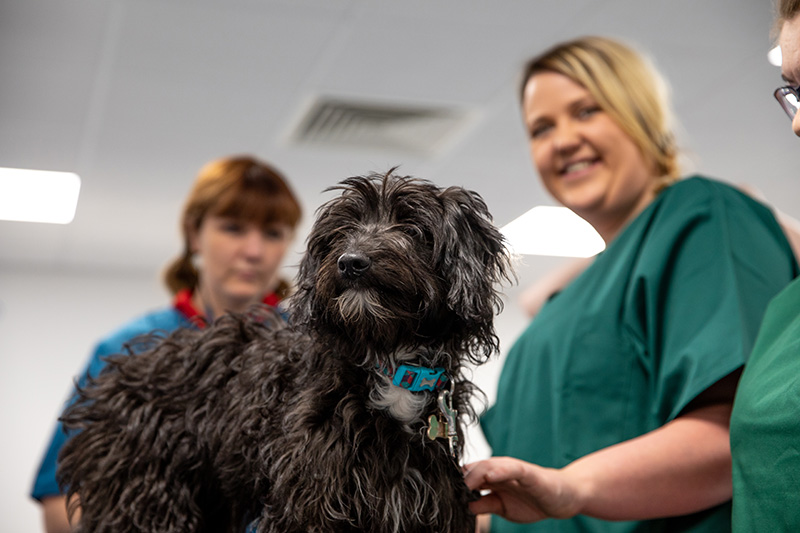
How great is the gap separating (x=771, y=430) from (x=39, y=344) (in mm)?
8433

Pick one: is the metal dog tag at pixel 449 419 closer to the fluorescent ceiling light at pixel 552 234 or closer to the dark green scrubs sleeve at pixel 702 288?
the fluorescent ceiling light at pixel 552 234

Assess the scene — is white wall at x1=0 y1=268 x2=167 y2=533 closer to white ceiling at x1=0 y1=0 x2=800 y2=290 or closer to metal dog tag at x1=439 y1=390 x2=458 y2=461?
white ceiling at x1=0 y1=0 x2=800 y2=290

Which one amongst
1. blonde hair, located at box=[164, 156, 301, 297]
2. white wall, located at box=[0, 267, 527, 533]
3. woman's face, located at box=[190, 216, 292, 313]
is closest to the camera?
woman's face, located at box=[190, 216, 292, 313]

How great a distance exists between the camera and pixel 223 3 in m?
3.35

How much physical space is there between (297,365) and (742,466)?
0.63 m

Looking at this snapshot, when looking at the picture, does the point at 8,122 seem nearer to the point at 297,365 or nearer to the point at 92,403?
the point at 92,403

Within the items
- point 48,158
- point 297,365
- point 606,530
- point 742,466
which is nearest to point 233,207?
point 297,365

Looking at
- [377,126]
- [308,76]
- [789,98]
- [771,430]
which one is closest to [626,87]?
[789,98]

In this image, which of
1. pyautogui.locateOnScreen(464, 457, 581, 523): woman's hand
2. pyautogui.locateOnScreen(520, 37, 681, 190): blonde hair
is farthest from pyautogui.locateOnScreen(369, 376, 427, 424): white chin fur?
pyautogui.locateOnScreen(520, 37, 681, 190): blonde hair

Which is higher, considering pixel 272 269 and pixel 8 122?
pixel 8 122

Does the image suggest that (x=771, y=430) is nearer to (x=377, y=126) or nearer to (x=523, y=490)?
(x=523, y=490)

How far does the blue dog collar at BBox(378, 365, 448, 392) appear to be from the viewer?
0.90m

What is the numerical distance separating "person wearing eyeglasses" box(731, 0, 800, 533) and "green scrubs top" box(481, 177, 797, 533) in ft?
0.52

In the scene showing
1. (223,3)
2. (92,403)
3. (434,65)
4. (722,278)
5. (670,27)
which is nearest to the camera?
(92,403)
